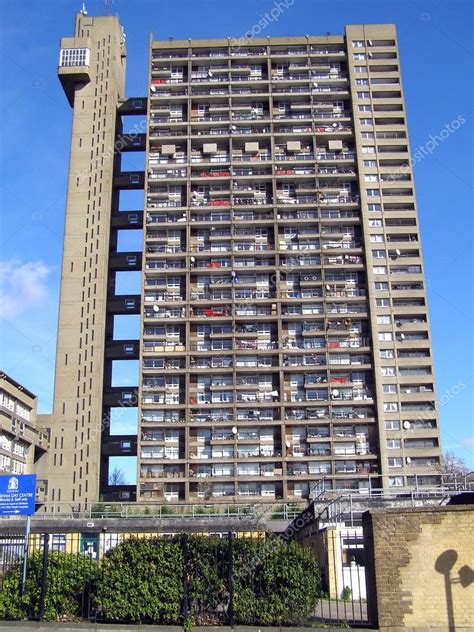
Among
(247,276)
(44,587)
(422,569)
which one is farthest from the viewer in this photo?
(247,276)

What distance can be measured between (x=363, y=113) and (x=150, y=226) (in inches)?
1202

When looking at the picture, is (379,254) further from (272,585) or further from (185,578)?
(185,578)

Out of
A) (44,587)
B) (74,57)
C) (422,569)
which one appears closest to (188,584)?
(44,587)

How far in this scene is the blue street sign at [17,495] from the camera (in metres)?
25.2

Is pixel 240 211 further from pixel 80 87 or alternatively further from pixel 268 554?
pixel 268 554

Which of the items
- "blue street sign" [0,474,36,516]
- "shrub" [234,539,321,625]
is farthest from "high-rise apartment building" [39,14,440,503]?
"shrub" [234,539,321,625]

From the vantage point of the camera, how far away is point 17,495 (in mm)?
25328

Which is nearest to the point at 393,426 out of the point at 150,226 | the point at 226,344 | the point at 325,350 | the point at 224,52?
the point at 325,350

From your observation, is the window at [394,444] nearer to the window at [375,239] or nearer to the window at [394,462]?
the window at [394,462]

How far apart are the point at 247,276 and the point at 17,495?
195ft

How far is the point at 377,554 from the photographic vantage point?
17.9 m

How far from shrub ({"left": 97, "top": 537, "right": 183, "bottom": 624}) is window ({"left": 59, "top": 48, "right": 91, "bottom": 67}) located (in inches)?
3296

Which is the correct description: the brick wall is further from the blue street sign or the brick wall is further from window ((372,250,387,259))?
window ((372,250,387,259))

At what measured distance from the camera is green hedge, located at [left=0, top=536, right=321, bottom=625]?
18.4m
